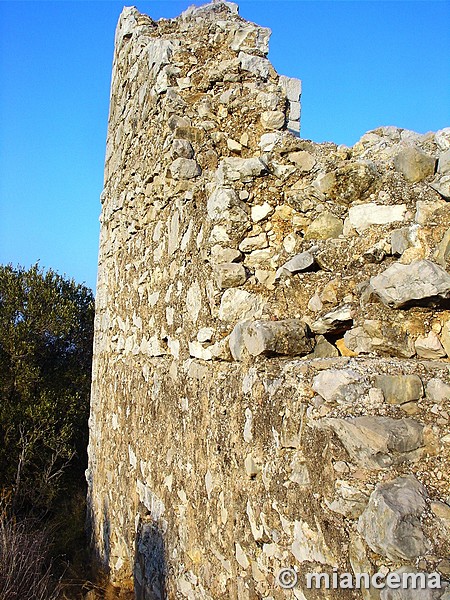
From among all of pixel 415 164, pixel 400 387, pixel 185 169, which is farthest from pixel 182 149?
pixel 400 387

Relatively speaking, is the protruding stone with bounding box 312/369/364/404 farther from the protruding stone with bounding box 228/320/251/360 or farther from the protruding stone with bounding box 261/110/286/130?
the protruding stone with bounding box 261/110/286/130

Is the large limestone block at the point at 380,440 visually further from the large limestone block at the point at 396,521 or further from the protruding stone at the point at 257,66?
the protruding stone at the point at 257,66

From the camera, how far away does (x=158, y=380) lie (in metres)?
3.29

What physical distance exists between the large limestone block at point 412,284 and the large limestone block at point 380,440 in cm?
45

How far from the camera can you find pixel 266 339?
7.18 ft

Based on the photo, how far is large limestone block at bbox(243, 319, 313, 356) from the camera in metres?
2.19

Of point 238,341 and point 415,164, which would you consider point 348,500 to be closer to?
point 238,341

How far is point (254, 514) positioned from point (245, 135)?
76.9 inches

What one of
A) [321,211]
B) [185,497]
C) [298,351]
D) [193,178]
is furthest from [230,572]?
[193,178]

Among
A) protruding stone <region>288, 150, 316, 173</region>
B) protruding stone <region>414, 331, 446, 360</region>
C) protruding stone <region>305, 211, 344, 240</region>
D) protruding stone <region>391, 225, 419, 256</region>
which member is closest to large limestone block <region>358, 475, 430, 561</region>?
protruding stone <region>414, 331, 446, 360</region>

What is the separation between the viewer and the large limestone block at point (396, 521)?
150 cm

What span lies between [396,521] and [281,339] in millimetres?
864

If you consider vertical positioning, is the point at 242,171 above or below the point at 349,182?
above

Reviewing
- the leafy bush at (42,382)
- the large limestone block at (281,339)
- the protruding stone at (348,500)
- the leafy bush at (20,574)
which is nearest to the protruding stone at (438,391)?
the protruding stone at (348,500)
